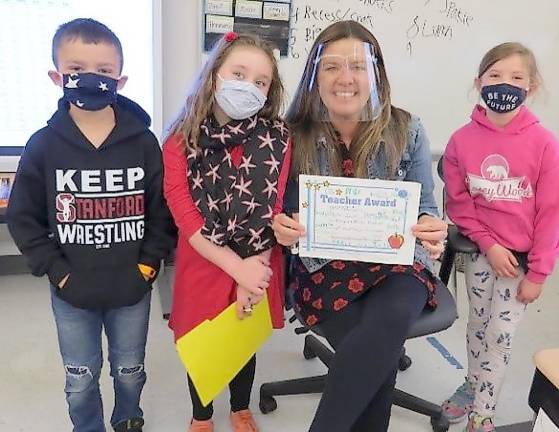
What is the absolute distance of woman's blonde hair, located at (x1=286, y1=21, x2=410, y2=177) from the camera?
1363 mm

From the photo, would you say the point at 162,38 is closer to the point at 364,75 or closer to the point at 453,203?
the point at 364,75

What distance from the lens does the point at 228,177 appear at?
129cm

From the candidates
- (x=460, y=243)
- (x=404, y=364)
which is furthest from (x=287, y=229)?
(x=404, y=364)

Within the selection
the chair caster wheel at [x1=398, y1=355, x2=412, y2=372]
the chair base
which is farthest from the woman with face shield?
the chair caster wheel at [x1=398, y1=355, x2=412, y2=372]

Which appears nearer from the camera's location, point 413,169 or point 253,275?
point 253,275

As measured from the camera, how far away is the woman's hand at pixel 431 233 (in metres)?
1.25

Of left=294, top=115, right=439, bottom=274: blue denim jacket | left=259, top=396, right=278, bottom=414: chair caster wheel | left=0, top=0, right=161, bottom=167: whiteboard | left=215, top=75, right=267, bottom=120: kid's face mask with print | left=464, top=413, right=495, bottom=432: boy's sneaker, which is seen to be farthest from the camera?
left=0, top=0, right=161, bottom=167: whiteboard

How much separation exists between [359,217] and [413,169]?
0.90 feet

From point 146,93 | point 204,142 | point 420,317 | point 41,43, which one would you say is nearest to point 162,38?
point 146,93

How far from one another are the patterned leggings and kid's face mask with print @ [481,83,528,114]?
40 centimetres

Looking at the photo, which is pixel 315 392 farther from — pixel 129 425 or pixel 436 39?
pixel 436 39

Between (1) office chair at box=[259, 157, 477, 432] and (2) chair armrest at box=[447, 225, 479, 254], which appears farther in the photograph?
(2) chair armrest at box=[447, 225, 479, 254]

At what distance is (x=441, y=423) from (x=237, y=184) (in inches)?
36.1

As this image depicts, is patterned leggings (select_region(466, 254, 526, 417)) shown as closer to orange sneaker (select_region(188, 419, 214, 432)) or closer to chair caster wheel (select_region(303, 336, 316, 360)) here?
chair caster wheel (select_region(303, 336, 316, 360))
